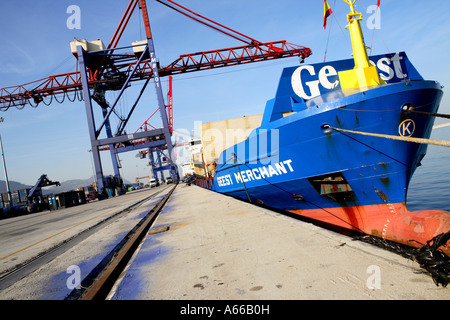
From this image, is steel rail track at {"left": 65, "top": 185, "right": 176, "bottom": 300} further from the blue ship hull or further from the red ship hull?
the blue ship hull

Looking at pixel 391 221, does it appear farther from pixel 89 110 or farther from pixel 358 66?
pixel 89 110

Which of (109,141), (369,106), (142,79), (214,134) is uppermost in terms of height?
(142,79)

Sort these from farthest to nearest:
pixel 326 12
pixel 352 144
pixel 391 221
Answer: pixel 326 12, pixel 352 144, pixel 391 221

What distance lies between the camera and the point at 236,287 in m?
1.77

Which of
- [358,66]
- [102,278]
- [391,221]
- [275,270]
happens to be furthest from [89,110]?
[275,270]

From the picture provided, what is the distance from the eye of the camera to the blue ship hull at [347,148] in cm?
469

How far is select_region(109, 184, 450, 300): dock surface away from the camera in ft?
5.08

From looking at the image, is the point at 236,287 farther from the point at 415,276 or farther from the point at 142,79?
the point at 142,79

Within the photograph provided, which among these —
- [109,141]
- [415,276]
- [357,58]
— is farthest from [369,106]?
[109,141]

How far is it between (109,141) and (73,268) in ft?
70.6

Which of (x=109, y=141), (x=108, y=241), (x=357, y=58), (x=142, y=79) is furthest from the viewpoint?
(x=142, y=79)

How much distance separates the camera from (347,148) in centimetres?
508

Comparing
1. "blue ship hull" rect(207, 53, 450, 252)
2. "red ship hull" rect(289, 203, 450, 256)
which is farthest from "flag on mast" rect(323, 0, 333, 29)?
"red ship hull" rect(289, 203, 450, 256)

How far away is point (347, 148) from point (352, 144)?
13cm
